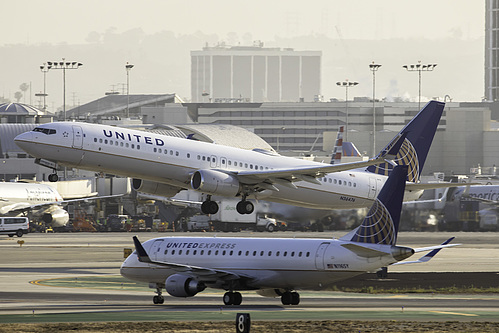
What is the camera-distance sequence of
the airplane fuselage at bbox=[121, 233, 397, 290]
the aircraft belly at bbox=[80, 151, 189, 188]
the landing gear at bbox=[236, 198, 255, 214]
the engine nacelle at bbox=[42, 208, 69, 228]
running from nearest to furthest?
the airplane fuselage at bbox=[121, 233, 397, 290] → the aircraft belly at bbox=[80, 151, 189, 188] → the landing gear at bbox=[236, 198, 255, 214] → the engine nacelle at bbox=[42, 208, 69, 228]

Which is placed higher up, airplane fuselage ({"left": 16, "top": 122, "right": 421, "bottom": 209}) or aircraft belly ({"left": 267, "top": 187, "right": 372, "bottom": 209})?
airplane fuselage ({"left": 16, "top": 122, "right": 421, "bottom": 209})

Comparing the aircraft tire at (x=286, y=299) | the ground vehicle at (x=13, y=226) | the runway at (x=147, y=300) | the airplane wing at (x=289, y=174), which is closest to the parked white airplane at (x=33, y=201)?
the ground vehicle at (x=13, y=226)

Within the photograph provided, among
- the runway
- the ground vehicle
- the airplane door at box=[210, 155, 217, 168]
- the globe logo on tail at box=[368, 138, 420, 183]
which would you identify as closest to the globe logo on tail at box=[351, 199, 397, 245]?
the runway

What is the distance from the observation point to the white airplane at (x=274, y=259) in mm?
58531

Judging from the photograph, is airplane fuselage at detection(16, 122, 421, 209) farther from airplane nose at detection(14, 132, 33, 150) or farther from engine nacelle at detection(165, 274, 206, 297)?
engine nacelle at detection(165, 274, 206, 297)

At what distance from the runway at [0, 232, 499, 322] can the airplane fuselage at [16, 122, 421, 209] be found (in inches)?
342

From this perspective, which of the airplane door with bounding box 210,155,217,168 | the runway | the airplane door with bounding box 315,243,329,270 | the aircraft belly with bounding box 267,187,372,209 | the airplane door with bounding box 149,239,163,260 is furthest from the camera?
the aircraft belly with bounding box 267,187,372,209

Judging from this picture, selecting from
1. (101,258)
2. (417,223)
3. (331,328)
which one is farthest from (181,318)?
(417,223)

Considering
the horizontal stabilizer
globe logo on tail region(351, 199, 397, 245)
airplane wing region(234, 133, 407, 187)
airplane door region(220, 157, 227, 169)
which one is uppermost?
airplane door region(220, 157, 227, 169)

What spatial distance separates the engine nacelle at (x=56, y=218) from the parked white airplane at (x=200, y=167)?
78099 millimetres

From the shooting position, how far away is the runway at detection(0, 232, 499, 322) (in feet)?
182

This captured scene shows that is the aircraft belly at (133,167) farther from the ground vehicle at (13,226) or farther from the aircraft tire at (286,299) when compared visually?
the ground vehicle at (13,226)

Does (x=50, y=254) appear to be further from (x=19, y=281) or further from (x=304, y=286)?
(x=304, y=286)

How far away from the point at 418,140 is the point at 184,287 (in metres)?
31.6
